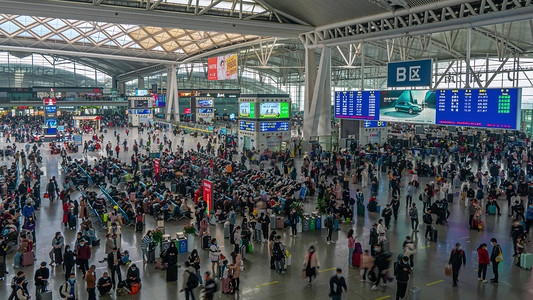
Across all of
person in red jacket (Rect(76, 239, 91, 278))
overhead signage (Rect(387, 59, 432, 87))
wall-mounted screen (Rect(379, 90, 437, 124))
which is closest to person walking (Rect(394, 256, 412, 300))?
person in red jacket (Rect(76, 239, 91, 278))

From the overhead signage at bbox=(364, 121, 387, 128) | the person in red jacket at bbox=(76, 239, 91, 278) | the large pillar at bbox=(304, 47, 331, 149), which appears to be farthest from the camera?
the overhead signage at bbox=(364, 121, 387, 128)

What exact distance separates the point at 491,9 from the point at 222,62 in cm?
2972

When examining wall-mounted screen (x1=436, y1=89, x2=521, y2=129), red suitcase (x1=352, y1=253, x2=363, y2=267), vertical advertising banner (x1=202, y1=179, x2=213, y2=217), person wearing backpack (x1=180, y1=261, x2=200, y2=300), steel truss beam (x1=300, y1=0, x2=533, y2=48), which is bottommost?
red suitcase (x1=352, y1=253, x2=363, y2=267)

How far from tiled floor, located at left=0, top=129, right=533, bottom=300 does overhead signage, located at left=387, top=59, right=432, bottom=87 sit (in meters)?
6.35

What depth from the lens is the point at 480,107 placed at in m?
17.2

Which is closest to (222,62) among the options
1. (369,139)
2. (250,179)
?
(369,139)

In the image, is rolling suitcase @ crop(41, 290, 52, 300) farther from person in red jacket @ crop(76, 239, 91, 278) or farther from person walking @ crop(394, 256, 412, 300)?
person walking @ crop(394, 256, 412, 300)

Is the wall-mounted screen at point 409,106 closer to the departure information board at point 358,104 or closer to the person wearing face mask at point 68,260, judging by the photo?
the departure information board at point 358,104

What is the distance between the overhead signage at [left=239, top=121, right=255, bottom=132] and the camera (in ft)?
116

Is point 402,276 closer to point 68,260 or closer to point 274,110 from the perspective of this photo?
point 68,260

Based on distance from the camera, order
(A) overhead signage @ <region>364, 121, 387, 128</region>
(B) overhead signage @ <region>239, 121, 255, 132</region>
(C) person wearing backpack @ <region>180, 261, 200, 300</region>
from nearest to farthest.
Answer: (C) person wearing backpack @ <region>180, 261, 200, 300</region> < (B) overhead signage @ <region>239, 121, 255, 132</region> < (A) overhead signage @ <region>364, 121, 387, 128</region>

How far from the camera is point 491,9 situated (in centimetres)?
1861

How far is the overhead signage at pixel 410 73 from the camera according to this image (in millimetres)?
18734

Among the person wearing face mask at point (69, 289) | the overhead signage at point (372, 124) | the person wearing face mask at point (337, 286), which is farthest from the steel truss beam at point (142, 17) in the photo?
the person wearing face mask at point (337, 286)
